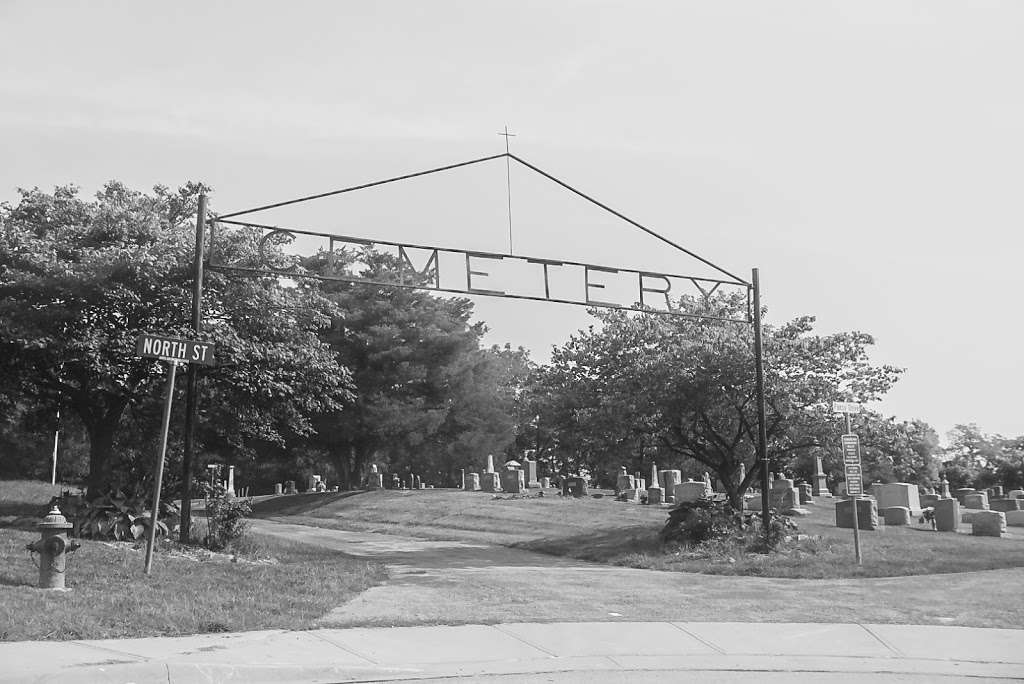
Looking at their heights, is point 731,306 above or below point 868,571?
above

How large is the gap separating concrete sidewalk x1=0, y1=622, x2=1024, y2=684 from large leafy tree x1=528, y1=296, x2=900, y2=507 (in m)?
10.3

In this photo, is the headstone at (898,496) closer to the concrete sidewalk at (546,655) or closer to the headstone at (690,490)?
the headstone at (690,490)

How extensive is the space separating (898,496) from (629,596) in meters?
23.4

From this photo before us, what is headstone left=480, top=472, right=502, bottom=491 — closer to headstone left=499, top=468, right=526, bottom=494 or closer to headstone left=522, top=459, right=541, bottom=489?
headstone left=522, top=459, right=541, bottom=489

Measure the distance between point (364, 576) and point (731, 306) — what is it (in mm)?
14085

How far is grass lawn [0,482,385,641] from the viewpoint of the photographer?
9.32m

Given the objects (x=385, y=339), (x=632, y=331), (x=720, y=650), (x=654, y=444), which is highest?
(x=385, y=339)

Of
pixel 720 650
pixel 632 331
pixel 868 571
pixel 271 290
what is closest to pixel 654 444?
pixel 632 331

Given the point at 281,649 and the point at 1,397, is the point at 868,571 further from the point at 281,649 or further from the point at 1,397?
the point at 1,397

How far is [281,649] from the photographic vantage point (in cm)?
876

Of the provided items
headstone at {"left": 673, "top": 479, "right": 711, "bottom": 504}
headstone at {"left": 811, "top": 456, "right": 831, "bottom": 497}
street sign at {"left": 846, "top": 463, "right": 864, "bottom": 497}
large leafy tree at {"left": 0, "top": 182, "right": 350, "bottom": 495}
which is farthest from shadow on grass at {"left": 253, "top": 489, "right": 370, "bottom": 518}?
street sign at {"left": 846, "top": 463, "right": 864, "bottom": 497}

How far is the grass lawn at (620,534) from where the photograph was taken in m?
16.9

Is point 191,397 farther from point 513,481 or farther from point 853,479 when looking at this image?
point 513,481

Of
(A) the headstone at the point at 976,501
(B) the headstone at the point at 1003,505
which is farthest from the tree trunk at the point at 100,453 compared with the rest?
(B) the headstone at the point at 1003,505
